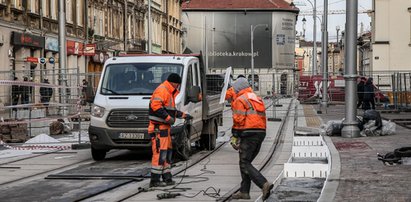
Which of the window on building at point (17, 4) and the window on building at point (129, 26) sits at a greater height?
the window on building at point (129, 26)

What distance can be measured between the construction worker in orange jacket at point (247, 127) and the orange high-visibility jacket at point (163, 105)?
6.51ft

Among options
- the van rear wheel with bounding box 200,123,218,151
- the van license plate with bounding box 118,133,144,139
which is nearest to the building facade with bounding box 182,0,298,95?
the van rear wheel with bounding box 200,123,218,151

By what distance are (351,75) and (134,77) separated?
6.69 meters

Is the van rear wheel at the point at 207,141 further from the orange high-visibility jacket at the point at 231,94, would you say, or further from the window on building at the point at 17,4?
the window on building at the point at 17,4

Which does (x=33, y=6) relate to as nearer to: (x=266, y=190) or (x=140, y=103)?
(x=140, y=103)

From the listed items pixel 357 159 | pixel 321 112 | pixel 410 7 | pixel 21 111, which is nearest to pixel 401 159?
pixel 357 159

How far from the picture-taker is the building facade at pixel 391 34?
5428 cm

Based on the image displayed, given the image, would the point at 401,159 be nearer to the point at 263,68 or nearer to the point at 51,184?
the point at 51,184

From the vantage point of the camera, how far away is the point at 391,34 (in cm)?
5450

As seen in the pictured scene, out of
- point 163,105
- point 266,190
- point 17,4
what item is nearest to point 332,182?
point 266,190

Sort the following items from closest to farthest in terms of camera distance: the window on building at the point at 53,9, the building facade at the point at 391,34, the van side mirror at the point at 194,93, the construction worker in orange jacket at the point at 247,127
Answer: the construction worker in orange jacket at the point at 247,127 < the van side mirror at the point at 194,93 < the window on building at the point at 53,9 < the building facade at the point at 391,34

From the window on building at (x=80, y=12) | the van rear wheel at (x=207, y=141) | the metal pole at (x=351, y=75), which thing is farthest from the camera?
the window on building at (x=80, y=12)

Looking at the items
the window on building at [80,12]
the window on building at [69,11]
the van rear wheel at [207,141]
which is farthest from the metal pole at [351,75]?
the window on building at [80,12]

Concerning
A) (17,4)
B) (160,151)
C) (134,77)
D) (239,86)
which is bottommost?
(160,151)
